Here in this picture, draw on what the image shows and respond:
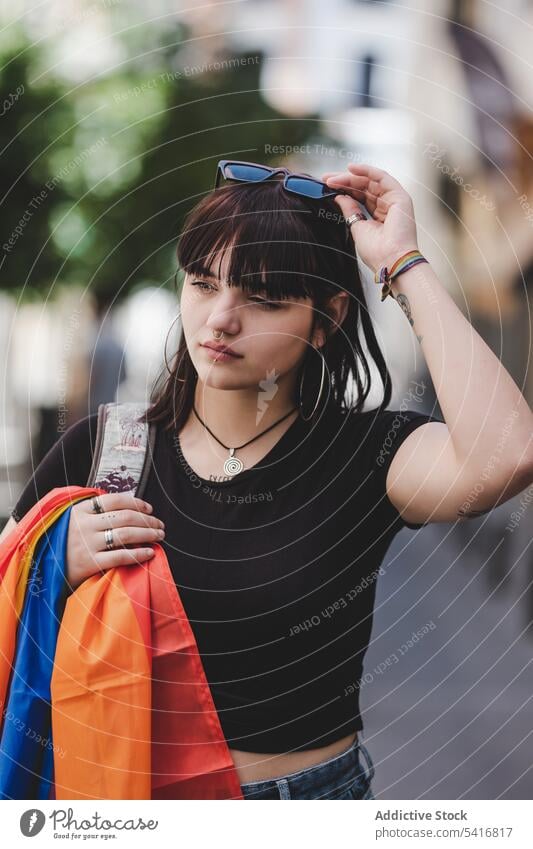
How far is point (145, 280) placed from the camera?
691 centimetres

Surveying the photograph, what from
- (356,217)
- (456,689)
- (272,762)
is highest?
(356,217)

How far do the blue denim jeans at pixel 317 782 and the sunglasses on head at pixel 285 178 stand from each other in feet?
2.92

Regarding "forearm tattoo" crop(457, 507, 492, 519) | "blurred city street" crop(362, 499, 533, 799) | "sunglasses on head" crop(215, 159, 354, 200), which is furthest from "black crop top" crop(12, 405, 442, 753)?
"blurred city street" crop(362, 499, 533, 799)

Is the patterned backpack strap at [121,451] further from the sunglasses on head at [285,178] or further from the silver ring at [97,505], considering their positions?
the sunglasses on head at [285,178]

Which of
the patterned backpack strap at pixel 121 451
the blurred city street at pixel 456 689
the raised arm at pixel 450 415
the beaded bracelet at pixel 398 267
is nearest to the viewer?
the raised arm at pixel 450 415

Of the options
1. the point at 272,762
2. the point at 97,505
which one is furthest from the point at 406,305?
the point at 272,762

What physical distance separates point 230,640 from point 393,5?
1935 millimetres

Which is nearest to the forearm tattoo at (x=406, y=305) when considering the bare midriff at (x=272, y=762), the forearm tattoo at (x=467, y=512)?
the forearm tattoo at (x=467, y=512)

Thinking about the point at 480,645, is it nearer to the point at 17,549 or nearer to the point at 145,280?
the point at 145,280

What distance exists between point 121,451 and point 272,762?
21.5 inches

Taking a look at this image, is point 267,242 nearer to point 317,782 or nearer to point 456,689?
point 317,782

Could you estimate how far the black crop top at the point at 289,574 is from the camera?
1.44 meters

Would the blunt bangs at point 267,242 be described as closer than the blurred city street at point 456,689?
Yes

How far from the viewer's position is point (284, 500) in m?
1.49
